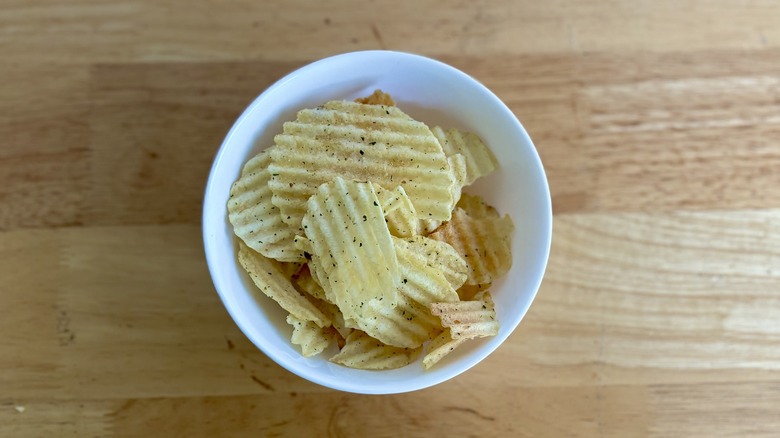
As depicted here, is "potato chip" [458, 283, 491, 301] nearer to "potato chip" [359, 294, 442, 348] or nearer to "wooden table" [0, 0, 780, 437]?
"potato chip" [359, 294, 442, 348]

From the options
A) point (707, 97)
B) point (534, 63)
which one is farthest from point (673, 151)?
point (534, 63)

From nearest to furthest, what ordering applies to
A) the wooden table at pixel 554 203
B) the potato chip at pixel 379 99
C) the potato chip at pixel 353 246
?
the potato chip at pixel 353 246 < the potato chip at pixel 379 99 < the wooden table at pixel 554 203

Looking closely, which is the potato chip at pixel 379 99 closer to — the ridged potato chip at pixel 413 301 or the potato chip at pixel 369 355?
the ridged potato chip at pixel 413 301

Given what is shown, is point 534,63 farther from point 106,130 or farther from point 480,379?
point 106,130

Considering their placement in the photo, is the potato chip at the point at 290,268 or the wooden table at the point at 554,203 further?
the wooden table at the point at 554,203

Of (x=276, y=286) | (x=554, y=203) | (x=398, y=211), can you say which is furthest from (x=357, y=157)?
(x=554, y=203)

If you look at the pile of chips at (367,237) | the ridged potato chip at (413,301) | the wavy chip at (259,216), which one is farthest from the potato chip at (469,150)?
the wavy chip at (259,216)

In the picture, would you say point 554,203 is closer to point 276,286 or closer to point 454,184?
point 454,184

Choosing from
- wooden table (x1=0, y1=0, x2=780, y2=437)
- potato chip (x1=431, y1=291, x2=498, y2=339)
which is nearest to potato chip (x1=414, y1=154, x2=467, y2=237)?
potato chip (x1=431, y1=291, x2=498, y2=339)
